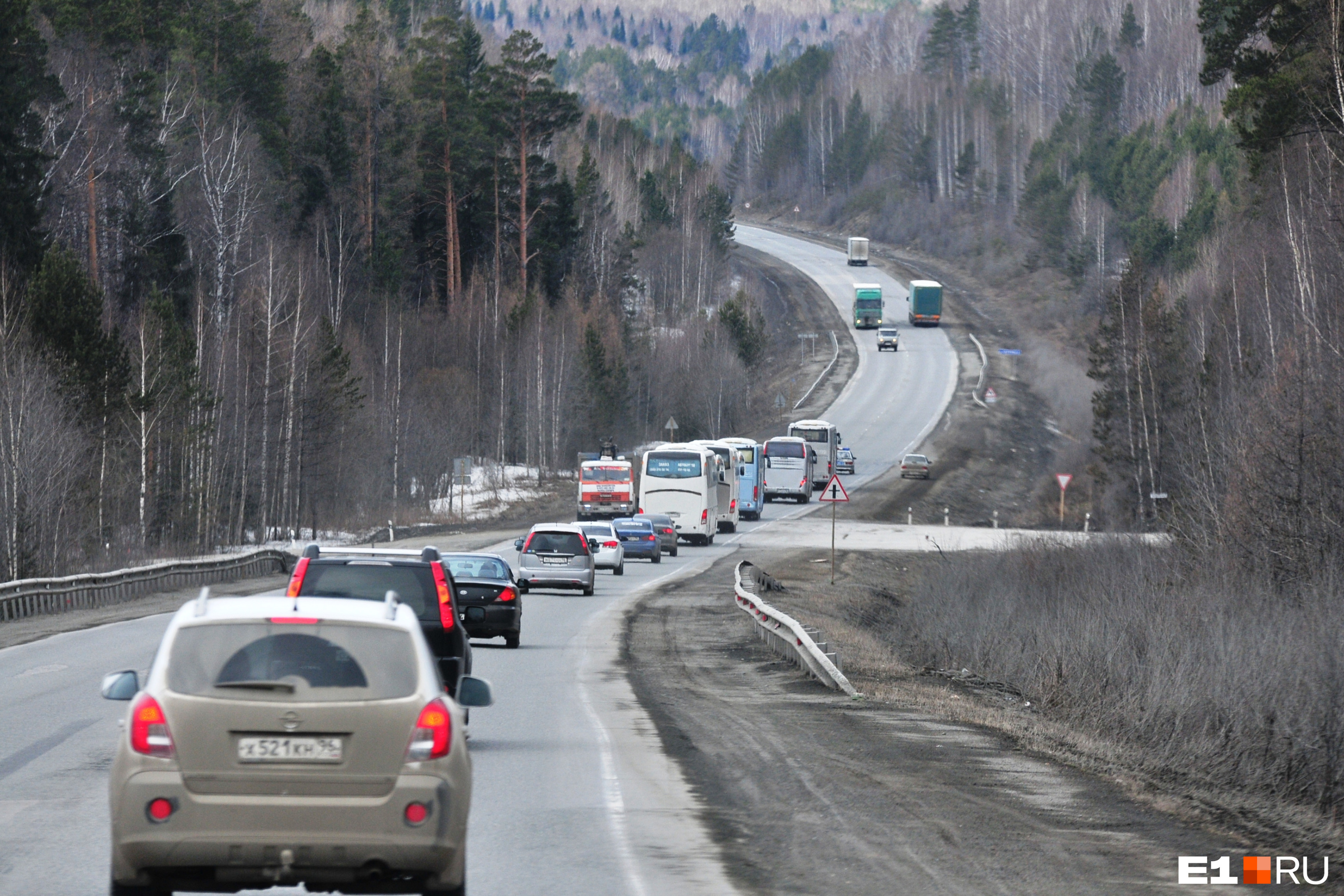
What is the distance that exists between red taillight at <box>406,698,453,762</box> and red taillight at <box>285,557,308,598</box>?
6008mm

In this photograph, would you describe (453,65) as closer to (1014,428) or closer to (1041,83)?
(1014,428)

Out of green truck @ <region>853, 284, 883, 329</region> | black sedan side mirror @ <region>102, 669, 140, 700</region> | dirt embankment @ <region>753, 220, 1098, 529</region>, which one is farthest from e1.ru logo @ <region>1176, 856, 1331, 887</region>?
green truck @ <region>853, 284, 883, 329</region>

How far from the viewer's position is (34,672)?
20.2 metres

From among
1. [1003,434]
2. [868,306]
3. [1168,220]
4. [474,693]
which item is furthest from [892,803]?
[1168,220]

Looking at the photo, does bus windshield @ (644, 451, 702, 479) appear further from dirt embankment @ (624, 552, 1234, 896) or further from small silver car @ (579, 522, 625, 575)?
dirt embankment @ (624, 552, 1234, 896)

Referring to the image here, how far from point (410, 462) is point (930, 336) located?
56046mm

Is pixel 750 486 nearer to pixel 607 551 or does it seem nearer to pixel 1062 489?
pixel 1062 489

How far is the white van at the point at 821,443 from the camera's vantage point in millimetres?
76312

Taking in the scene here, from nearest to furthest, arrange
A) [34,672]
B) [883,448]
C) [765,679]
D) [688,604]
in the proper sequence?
[34,672] → [765,679] → [688,604] → [883,448]

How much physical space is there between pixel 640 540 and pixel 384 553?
118ft

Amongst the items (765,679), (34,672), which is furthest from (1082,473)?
(34,672)

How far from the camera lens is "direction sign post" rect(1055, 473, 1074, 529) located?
64.3m

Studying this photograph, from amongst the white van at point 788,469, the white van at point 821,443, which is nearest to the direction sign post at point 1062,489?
the white van at point 821,443

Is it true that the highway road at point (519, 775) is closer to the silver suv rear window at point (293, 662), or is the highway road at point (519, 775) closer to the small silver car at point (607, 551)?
the silver suv rear window at point (293, 662)
